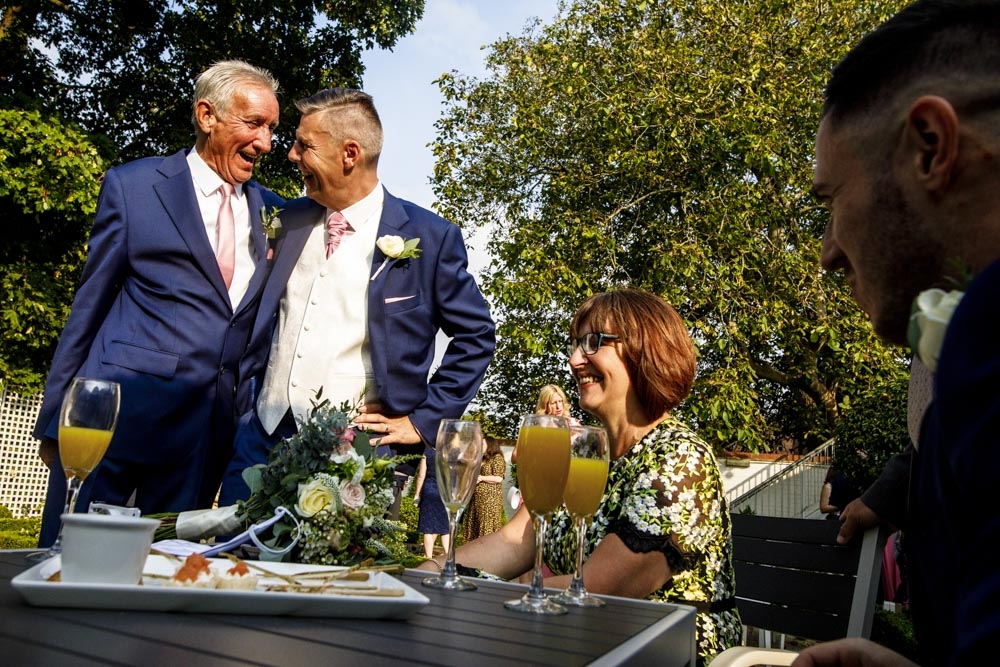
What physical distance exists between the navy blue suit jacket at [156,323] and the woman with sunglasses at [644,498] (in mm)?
1102

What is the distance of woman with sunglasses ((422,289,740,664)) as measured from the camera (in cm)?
230

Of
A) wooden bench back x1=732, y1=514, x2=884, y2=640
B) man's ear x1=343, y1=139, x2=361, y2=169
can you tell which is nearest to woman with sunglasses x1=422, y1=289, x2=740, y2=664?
wooden bench back x1=732, y1=514, x2=884, y2=640

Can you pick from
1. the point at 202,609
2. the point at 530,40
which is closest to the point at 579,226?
the point at 530,40

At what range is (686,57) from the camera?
1266 centimetres

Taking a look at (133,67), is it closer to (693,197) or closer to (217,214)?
(693,197)

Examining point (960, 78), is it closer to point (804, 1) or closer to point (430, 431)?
point (430, 431)

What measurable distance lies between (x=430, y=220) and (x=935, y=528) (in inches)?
105

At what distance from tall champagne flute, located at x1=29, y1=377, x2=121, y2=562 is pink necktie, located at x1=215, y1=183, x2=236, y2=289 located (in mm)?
1329

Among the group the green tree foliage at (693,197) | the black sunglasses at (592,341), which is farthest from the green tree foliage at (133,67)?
the black sunglasses at (592,341)

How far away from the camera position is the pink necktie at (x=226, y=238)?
3.28m

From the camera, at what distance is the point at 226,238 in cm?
332

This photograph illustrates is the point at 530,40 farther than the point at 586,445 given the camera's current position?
Yes

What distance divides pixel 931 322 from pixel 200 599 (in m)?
0.99

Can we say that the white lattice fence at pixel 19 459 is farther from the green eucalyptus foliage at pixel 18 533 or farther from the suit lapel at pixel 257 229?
the suit lapel at pixel 257 229
